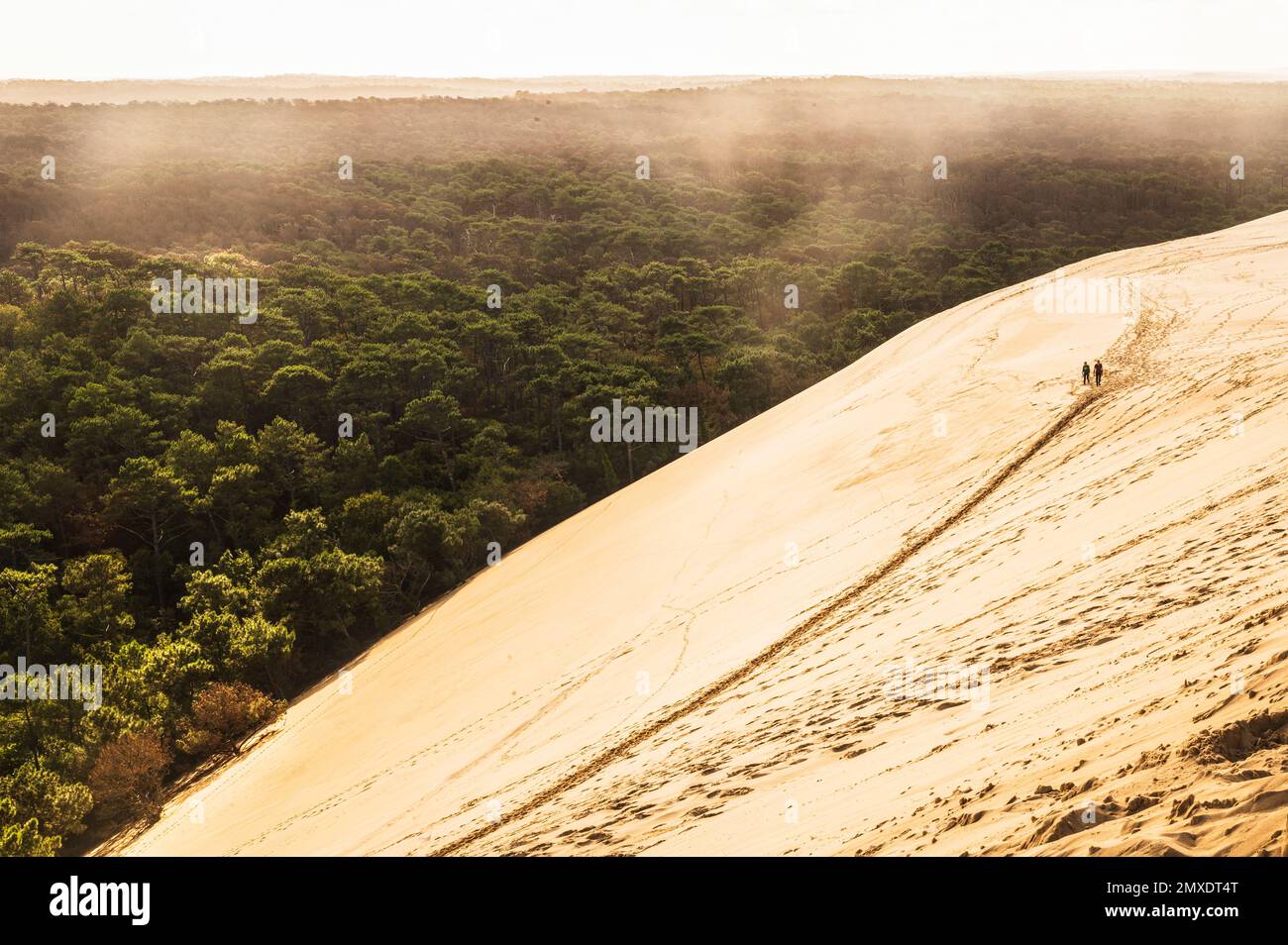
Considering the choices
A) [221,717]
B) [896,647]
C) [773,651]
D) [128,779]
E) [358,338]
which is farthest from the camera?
[358,338]

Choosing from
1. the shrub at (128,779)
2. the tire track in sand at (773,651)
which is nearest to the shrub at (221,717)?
the shrub at (128,779)

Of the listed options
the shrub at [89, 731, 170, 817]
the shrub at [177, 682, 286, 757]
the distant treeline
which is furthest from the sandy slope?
the distant treeline

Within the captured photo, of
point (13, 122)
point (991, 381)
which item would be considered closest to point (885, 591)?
point (991, 381)

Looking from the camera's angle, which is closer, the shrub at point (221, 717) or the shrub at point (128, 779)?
the shrub at point (128, 779)

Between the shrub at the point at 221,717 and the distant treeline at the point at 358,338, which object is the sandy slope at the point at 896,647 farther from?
the distant treeline at the point at 358,338

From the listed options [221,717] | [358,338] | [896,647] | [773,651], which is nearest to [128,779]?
[221,717]

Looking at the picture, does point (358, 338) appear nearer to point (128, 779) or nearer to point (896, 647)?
point (128, 779)
